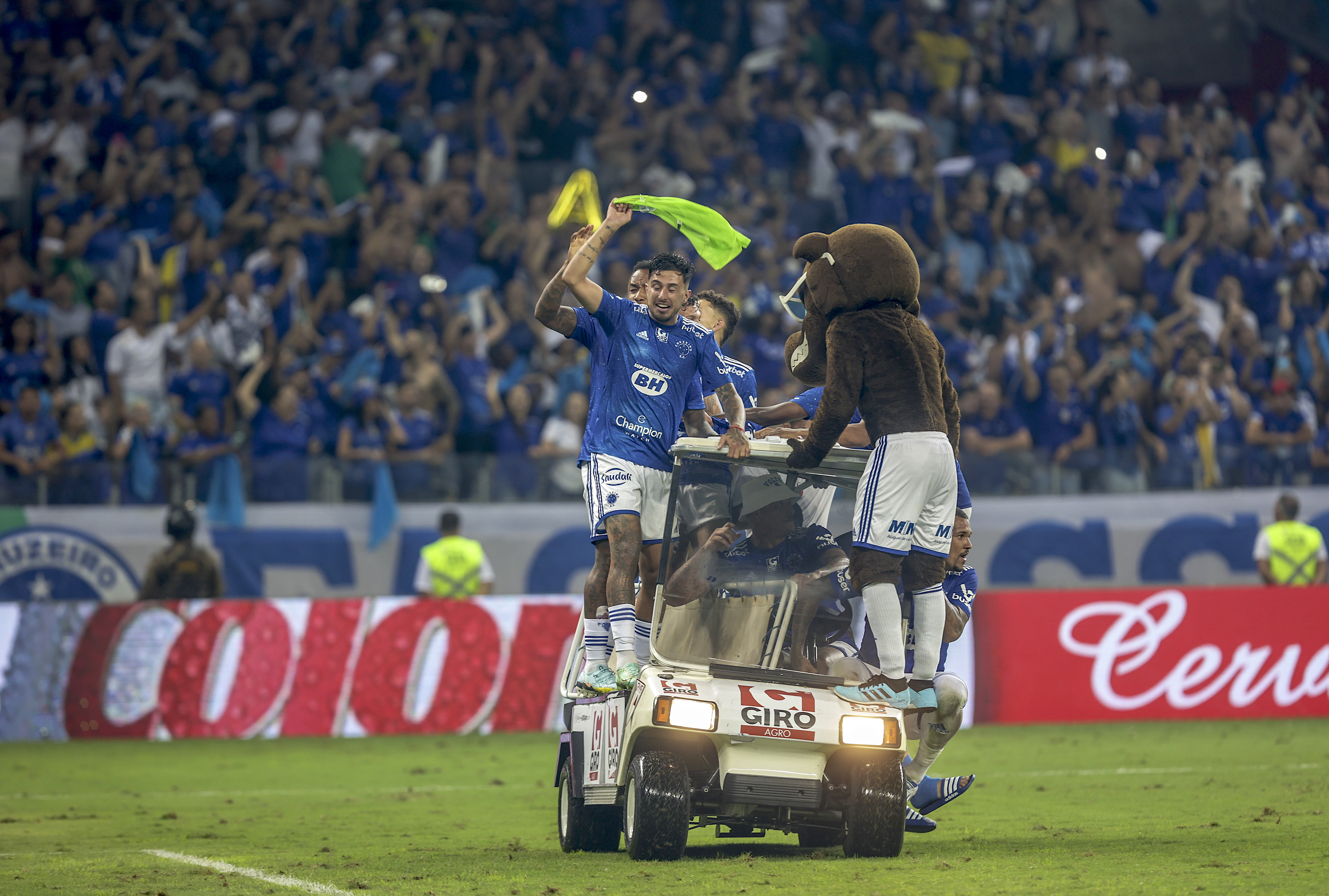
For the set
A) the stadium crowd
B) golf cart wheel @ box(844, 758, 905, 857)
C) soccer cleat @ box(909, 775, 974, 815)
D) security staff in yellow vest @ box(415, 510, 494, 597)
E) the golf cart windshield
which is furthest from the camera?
the stadium crowd

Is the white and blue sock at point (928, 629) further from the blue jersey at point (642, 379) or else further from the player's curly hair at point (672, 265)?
the player's curly hair at point (672, 265)

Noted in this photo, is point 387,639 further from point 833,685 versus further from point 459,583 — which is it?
point 833,685

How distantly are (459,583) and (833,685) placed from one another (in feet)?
27.8

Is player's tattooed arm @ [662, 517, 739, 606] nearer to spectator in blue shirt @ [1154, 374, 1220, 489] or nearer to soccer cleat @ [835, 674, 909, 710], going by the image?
soccer cleat @ [835, 674, 909, 710]

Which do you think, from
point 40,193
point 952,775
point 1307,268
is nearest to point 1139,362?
point 1307,268

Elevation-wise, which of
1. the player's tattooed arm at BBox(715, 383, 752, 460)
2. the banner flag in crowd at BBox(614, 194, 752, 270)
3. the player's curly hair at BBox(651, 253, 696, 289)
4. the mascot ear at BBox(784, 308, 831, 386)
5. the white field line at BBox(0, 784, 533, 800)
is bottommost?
the white field line at BBox(0, 784, 533, 800)

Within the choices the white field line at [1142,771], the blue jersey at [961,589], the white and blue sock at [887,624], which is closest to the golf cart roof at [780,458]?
the white and blue sock at [887,624]

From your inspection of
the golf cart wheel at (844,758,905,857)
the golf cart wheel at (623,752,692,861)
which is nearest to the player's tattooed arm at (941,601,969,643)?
the golf cart wheel at (844,758,905,857)

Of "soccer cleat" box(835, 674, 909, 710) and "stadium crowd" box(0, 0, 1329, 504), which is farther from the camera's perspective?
"stadium crowd" box(0, 0, 1329, 504)

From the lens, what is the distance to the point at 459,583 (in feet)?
49.8

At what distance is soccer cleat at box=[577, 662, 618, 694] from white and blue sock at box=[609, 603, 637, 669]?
0.07 meters

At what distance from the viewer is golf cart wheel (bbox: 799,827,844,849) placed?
7.50 metres

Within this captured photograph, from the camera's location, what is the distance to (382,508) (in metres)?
15.5

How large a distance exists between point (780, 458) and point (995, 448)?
10.1 m
